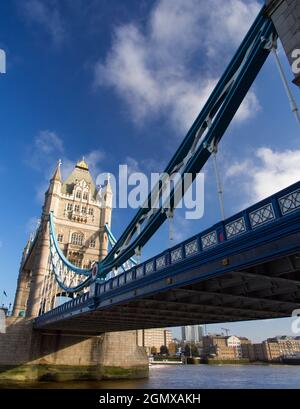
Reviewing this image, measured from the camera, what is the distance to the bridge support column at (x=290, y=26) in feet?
24.1

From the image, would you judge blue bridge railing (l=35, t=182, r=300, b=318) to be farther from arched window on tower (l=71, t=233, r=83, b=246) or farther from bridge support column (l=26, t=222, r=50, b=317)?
arched window on tower (l=71, t=233, r=83, b=246)

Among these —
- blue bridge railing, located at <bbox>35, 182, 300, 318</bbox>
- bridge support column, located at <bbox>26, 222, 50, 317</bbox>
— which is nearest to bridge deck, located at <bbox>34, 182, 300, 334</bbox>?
blue bridge railing, located at <bbox>35, 182, 300, 318</bbox>

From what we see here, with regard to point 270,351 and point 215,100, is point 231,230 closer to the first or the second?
point 215,100

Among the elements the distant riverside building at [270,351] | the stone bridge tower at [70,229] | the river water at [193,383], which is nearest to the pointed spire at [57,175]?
the stone bridge tower at [70,229]

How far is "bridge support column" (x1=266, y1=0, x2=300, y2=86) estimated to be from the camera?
24.1 ft

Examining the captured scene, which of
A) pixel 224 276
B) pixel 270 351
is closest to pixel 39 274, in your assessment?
pixel 224 276

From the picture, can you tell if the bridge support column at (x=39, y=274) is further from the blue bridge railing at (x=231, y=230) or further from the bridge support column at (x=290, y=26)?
the bridge support column at (x=290, y=26)

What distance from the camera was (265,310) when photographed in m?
15.2

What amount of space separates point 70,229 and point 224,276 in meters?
36.9

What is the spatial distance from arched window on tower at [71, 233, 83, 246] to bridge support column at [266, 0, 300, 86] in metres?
39.6

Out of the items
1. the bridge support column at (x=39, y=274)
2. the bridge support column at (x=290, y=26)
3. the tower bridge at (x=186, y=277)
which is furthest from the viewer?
the bridge support column at (x=39, y=274)

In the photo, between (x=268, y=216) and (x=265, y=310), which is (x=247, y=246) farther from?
(x=265, y=310)

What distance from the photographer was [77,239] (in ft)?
148

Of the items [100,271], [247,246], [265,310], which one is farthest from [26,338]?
[247,246]
